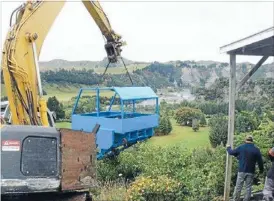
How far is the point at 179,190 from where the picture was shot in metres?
9.52

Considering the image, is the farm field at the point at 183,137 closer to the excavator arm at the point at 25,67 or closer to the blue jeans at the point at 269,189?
the blue jeans at the point at 269,189

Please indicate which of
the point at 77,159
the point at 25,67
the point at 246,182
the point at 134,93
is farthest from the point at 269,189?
the point at 134,93

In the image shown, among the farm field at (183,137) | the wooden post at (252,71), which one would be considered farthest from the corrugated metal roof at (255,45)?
the farm field at (183,137)

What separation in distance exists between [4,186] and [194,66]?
6757 centimetres

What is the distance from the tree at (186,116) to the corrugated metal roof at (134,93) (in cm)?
1999

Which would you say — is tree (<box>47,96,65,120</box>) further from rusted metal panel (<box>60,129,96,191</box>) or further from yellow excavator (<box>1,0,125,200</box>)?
rusted metal panel (<box>60,129,96,191</box>)

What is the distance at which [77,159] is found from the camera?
6.46 m

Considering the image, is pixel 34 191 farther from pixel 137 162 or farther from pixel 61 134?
pixel 137 162

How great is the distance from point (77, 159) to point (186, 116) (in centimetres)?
2933

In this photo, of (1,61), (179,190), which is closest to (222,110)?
(179,190)

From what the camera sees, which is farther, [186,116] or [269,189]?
[186,116]

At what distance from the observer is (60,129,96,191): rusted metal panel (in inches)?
246

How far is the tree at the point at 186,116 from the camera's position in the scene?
35.2 m

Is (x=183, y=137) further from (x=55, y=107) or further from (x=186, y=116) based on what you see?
(x=55, y=107)
